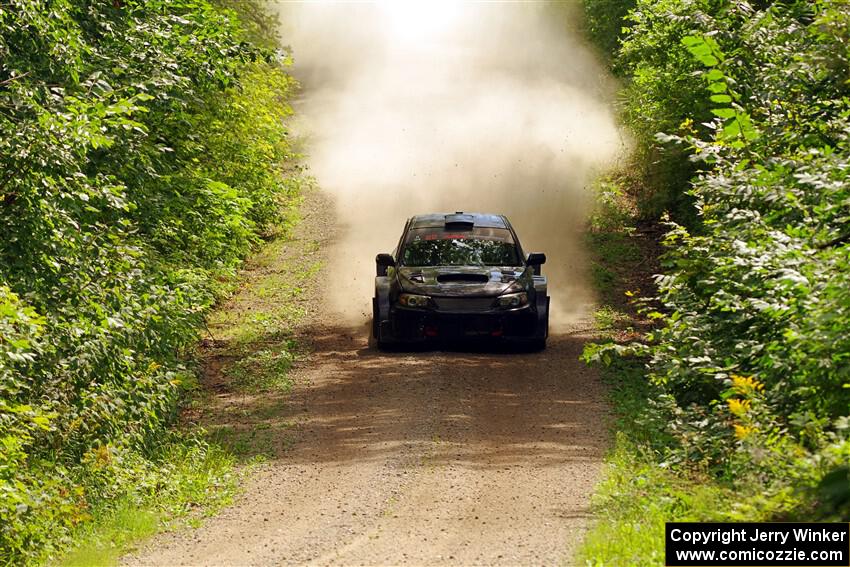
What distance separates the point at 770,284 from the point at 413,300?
29.8 feet

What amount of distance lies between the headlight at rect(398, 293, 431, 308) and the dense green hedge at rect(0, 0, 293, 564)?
10.1 ft

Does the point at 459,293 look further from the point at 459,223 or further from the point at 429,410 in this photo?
the point at 429,410

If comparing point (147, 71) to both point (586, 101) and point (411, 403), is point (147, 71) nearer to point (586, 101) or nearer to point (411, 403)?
point (411, 403)

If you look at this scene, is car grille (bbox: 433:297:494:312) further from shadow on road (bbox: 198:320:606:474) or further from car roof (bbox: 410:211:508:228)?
car roof (bbox: 410:211:508:228)

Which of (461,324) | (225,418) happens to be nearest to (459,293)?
(461,324)

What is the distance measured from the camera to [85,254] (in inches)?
487

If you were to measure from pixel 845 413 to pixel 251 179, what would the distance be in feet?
54.9

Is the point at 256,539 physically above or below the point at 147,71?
below

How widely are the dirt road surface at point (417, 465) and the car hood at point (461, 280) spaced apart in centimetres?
111

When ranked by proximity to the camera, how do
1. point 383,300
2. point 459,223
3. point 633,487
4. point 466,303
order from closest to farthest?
point 633,487
point 466,303
point 383,300
point 459,223

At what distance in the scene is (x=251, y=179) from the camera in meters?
23.4

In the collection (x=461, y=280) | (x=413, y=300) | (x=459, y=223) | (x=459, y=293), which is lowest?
(x=413, y=300)

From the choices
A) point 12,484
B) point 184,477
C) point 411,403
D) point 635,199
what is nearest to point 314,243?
point 635,199

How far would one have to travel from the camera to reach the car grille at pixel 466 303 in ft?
56.4
